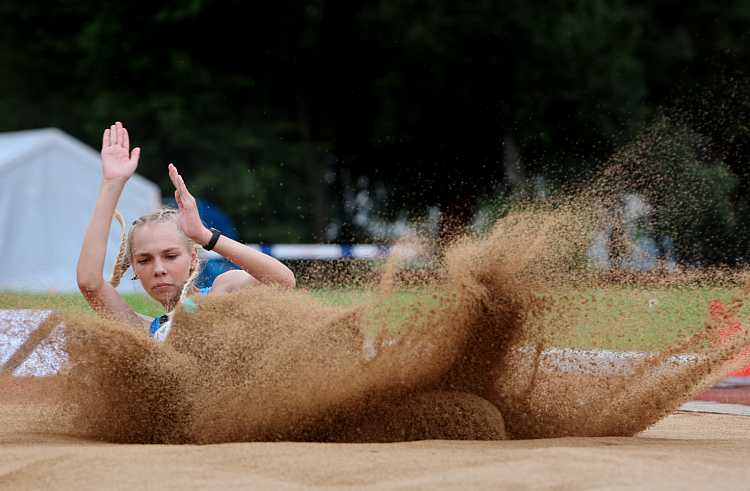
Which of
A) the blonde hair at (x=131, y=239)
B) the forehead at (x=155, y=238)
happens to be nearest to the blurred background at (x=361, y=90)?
the blonde hair at (x=131, y=239)

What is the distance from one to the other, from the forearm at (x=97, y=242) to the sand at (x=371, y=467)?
0.75m

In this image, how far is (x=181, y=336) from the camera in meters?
2.93

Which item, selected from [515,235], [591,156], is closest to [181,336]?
[515,235]

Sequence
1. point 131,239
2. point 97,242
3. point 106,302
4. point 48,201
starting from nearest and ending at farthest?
point 97,242 → point 106,302 → point 131,239 → point 48,201

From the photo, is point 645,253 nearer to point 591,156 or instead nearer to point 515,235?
point 515,235

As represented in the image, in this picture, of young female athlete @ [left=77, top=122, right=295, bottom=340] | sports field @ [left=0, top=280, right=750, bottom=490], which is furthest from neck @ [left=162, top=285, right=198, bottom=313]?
sports field @ [left=0, top=280, right=750, bottom=490]

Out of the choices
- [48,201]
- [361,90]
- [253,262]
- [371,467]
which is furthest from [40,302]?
[361,90]

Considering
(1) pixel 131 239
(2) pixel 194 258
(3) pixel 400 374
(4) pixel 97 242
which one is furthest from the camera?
(2) pixel 194 258

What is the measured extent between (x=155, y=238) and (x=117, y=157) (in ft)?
1.28

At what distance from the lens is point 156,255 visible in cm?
338

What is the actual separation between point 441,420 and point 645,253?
172 centimetres

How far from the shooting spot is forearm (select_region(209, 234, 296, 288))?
10.6ft

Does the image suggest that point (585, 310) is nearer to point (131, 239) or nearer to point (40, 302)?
point (131, 239)

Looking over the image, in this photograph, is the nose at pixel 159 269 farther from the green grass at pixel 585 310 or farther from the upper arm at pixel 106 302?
the green grass at pixel 585 310
